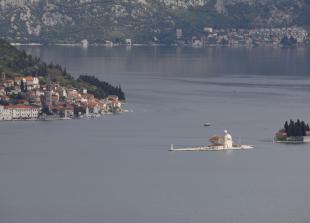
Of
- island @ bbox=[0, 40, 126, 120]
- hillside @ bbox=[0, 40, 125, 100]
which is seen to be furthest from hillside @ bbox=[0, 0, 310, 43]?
island @ bbox=[0, 40, 126, 120]

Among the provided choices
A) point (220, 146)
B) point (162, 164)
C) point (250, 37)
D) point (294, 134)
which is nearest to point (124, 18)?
point (250, 37)

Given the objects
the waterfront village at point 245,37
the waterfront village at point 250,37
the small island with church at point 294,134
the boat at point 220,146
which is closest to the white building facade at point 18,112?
the boat at point 220,146

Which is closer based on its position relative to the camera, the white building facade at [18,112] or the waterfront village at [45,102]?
the white building facade at [18,112]

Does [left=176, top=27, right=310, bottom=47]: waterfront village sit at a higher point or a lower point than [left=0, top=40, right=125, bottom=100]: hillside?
lower

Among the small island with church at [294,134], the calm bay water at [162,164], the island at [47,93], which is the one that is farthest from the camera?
the island at [47,93]

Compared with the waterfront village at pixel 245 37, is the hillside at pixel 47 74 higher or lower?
higher

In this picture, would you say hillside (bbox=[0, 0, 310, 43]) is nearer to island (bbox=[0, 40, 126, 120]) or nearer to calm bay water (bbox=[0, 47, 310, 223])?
island (bbox=[0, 40, 126, 120])

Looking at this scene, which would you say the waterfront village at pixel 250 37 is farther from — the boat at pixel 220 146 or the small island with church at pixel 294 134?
the boat at pixel 220 146
